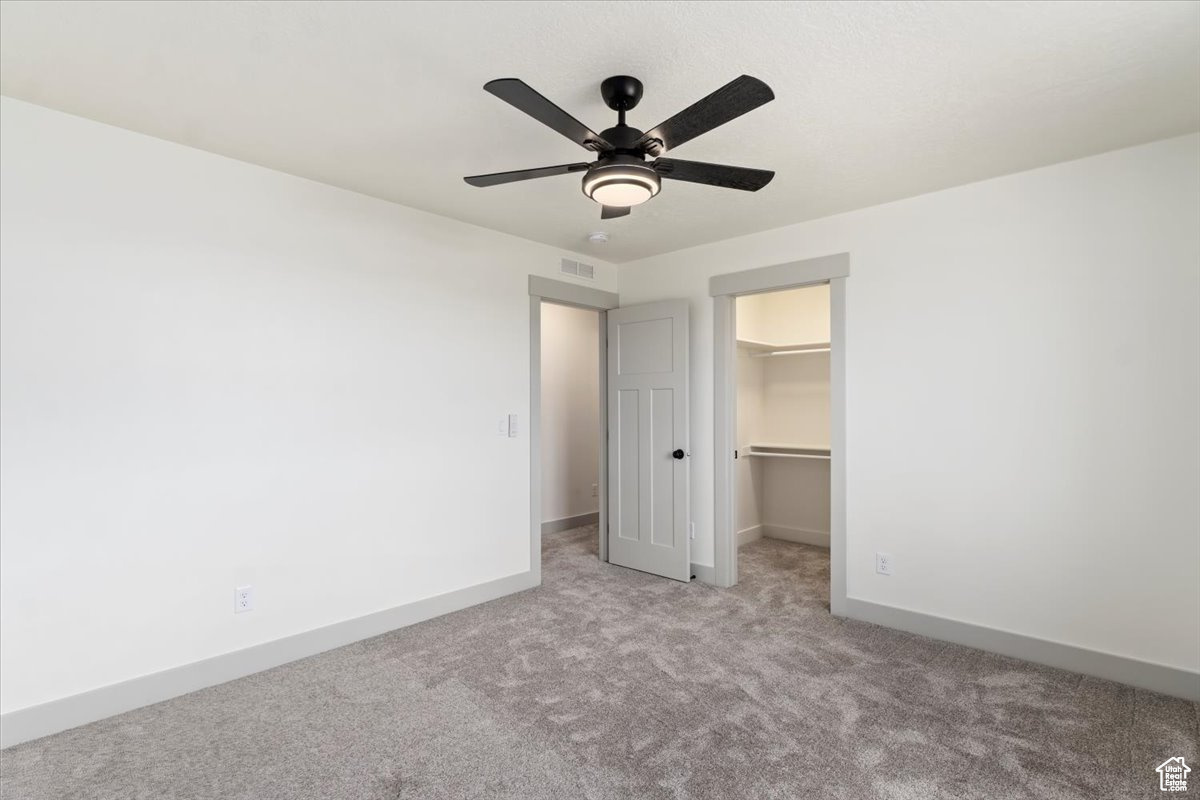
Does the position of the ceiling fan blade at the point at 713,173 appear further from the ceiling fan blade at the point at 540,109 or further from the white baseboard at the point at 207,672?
the white baseboard at the point at 207,672

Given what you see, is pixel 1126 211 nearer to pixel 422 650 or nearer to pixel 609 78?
pixel 609 78

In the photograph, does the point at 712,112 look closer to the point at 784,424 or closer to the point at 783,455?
the point at 783,455

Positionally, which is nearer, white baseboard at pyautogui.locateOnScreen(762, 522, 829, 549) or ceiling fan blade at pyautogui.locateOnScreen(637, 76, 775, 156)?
ceiling fan blade at pyautogui.locateOnScreen(637, 76, 775, 156)

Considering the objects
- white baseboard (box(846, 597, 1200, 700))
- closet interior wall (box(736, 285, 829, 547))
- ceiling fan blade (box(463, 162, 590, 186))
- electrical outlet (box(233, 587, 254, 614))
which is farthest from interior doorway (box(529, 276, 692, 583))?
ceiling fan blade (box(463, 162, 590, 186))

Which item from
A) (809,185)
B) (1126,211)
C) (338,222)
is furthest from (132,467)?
(1126,211)

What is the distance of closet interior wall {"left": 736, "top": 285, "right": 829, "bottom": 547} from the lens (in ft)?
16.7

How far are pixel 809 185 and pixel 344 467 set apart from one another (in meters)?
2.95

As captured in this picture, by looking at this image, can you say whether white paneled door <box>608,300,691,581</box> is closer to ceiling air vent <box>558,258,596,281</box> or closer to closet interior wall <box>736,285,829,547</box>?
ceiling air vent <box>558,258,596,281</box>

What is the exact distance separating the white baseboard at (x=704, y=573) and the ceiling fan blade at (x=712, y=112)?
3048 millimetres

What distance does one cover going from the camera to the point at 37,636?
2238 millimetres

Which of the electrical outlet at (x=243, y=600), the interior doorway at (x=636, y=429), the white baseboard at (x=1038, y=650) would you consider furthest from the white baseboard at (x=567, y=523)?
the electrical outlet at (x=243, y=600)

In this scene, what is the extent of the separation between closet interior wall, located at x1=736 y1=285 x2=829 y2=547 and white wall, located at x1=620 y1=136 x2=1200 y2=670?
1599mm

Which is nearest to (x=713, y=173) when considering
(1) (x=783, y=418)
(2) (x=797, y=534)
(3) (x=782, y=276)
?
(3) (x=782, y=276)

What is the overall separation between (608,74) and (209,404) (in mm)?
2292
